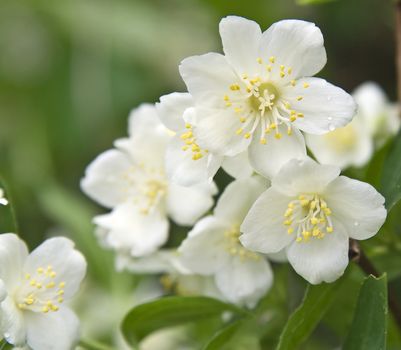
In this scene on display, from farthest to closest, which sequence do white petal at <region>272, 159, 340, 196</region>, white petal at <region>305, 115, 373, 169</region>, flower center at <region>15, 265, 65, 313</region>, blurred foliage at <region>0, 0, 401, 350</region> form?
1. blurred foliage at <region>0, 0, 401, 350</region>
2. white petal at <region>305, 115, 373, 169</region>
3. flower center at <region>15, 265, 65, 313</region>
4. white petal at <region>272, 159, 340, 196</region>

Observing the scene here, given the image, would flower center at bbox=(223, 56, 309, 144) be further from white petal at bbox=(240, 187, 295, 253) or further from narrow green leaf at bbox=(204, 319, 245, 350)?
narrow green leaf at bbox=(204, 319, 245, 350)

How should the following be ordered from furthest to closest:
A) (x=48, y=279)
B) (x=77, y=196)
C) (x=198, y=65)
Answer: (x=77, y=196) < (x=48, y=279) < (x=198, y=65)

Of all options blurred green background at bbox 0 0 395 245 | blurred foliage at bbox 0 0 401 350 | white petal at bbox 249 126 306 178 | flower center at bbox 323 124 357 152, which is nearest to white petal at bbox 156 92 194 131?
white petal at bbox 249 126 306 178

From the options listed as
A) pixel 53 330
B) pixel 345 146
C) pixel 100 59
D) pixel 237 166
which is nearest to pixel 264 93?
pixel 237 166

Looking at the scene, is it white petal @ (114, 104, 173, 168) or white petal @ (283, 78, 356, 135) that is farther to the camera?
white petal @ (114, 104, 173, 168)

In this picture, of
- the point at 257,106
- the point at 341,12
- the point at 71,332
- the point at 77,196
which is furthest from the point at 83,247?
the point at 341,12

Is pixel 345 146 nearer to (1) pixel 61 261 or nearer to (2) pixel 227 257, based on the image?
(2) pixel 227 257

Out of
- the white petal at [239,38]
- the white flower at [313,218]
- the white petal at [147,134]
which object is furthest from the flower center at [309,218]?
the white petal at [147,134]

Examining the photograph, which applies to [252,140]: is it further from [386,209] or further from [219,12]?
[219,12]
